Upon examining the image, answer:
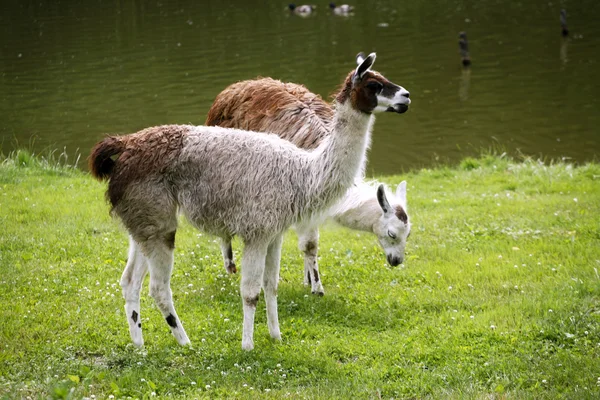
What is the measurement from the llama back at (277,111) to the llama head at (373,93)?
148 cm

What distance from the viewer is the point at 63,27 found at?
3011 centimetres

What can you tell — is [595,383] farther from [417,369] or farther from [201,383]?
[201,383]

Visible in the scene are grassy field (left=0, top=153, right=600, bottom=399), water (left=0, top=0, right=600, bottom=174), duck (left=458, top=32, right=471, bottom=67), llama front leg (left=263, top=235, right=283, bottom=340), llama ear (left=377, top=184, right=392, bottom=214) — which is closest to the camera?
grassy field (left=0, top=153, right=600, bottom=399)

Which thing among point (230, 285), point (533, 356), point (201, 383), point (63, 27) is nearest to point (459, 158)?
point (230, 285)

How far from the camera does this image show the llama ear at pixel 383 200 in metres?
7.17

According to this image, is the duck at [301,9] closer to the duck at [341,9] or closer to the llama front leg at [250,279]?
the duck at [341,9]

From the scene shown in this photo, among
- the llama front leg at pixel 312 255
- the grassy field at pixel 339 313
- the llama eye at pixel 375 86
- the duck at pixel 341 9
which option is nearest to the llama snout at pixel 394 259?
the grassy field at pixel 339 313

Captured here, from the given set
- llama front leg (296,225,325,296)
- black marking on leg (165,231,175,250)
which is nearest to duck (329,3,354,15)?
llama front leg (296,225,325,296)

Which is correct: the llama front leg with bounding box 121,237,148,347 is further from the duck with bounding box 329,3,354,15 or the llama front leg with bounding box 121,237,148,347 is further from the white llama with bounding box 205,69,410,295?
the duck with bounding box 329,3,354,15

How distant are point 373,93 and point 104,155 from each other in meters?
2.22

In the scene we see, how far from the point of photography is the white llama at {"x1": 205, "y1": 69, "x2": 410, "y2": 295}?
294 inches

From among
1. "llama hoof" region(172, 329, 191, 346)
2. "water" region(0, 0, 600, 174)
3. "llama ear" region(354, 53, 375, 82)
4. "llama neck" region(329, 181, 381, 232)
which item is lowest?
"water" region(0, 0, 600, 174)

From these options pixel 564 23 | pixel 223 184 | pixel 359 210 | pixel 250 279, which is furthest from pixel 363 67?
pixel 564 23

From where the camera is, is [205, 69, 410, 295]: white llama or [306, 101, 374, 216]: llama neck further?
[205, 69, 410, 295]: white llama
